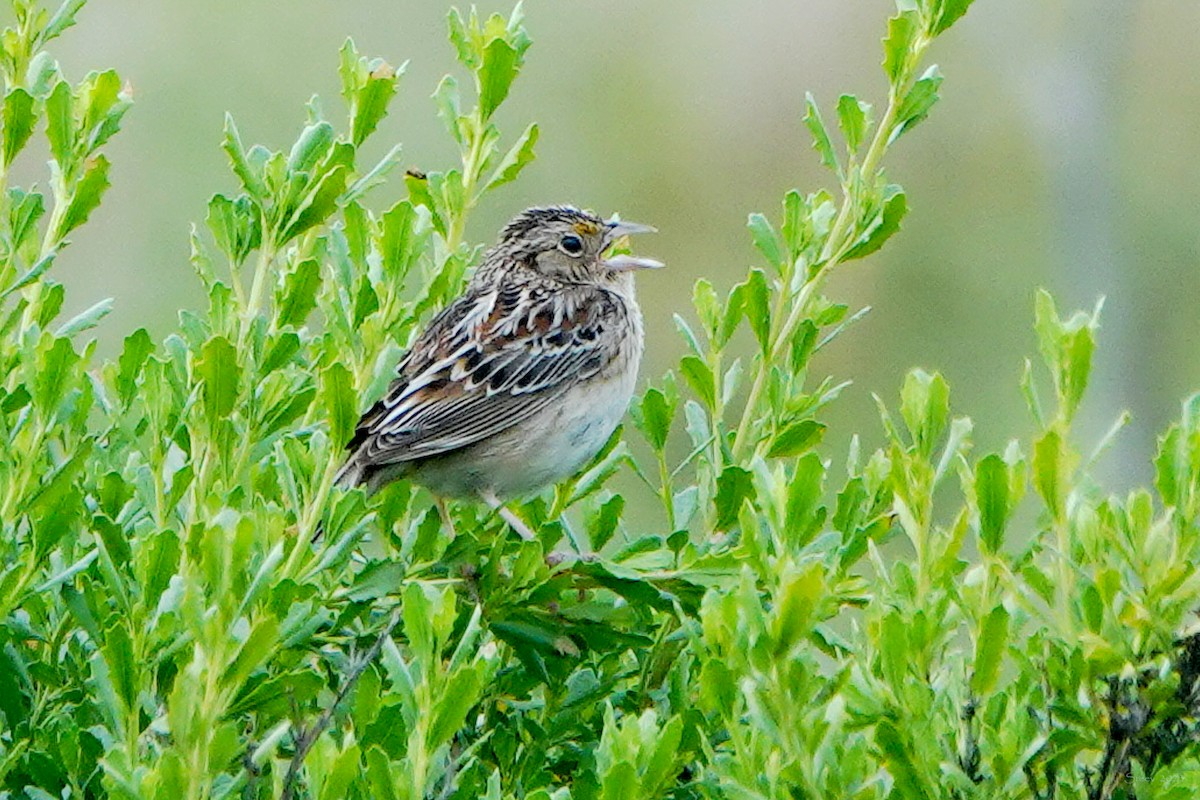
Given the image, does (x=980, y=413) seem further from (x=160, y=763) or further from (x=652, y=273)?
(x=160, y=763)

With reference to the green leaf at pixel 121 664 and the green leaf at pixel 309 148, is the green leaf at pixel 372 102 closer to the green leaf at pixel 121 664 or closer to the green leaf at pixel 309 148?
the green leaf at pixel 309 148

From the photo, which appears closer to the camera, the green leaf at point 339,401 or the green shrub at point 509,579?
the green shrub at point 509,579

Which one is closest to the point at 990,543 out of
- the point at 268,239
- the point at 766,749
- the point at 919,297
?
the point at 766,749

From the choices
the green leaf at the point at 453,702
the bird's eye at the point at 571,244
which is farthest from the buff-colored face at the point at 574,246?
the green leaf at the point at 453,702

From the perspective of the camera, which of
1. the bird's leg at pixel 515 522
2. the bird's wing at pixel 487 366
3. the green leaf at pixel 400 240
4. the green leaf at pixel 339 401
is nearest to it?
the green leaf at pixel 339 401

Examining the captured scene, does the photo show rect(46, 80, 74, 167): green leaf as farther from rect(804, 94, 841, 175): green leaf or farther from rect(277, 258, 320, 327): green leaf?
rect(804, 94, 841, 175): green leaf

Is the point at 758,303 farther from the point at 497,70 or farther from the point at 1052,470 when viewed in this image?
the point at 1052,470

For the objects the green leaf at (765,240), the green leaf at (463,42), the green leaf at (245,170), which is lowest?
the green leaf at (765,240)

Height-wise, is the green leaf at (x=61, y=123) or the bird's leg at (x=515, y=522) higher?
the green leaf at (x=61, y=123)

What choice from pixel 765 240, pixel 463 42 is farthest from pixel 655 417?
pixel 463 42

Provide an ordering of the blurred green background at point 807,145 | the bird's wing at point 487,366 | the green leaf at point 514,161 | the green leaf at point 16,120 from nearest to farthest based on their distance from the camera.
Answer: the green leaf at point 16,120 → the green leaf at point 514,161 → the bird's wing at point 487,366 → the blurred green background at point 807,145
